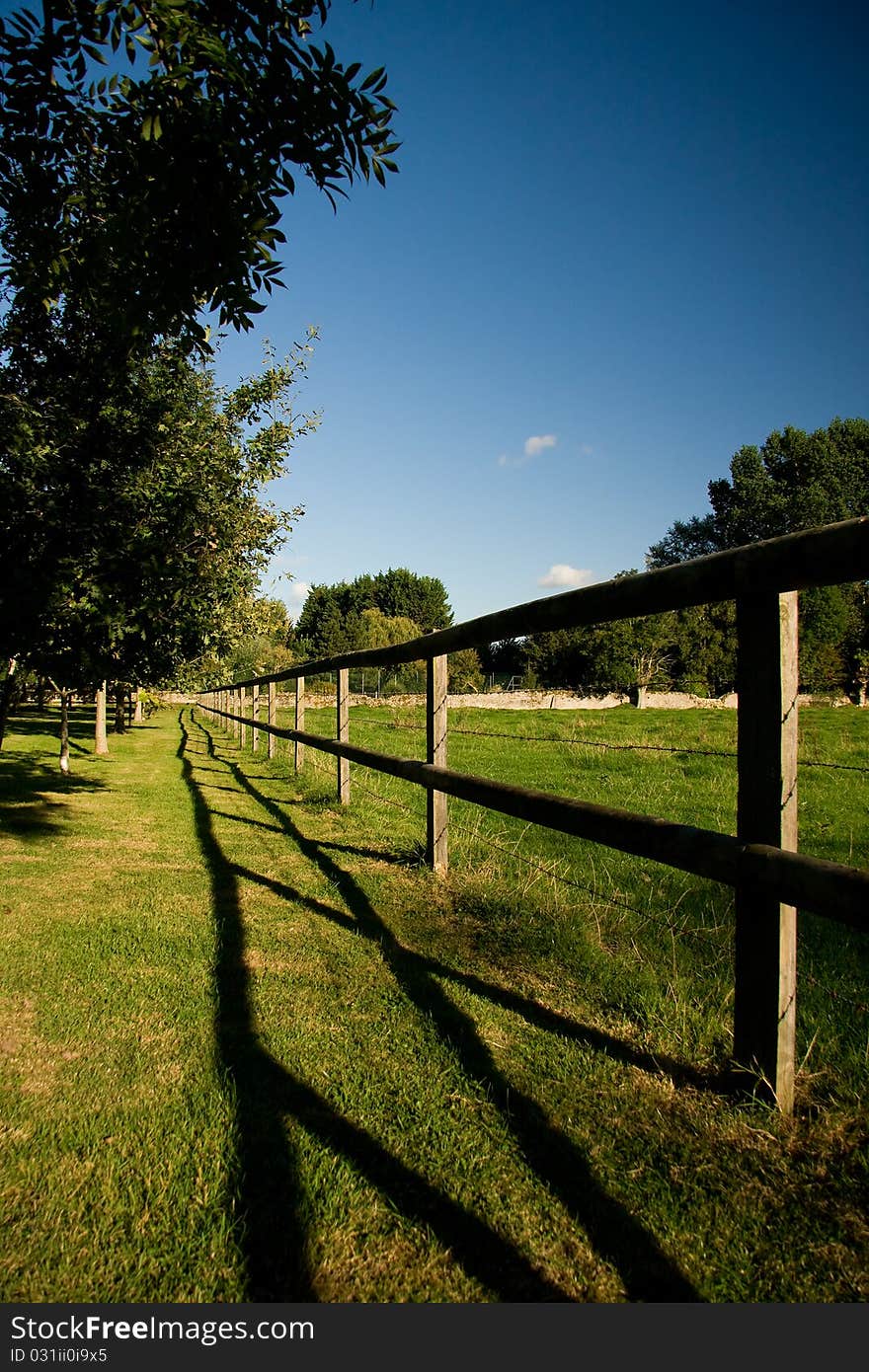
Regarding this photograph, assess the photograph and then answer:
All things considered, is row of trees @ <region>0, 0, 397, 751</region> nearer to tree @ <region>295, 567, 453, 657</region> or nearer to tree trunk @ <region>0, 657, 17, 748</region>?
tree trunk @ <region>0, 657, 17, 748</region>

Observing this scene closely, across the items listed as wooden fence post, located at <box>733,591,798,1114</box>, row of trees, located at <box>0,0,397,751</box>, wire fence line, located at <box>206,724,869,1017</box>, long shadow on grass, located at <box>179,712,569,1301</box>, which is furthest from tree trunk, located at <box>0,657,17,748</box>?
wooden fence post, located at <box>733,591,798,1114</box>

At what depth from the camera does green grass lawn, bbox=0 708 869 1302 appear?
1379 mm

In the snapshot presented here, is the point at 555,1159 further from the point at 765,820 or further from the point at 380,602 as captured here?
the point at 380,602

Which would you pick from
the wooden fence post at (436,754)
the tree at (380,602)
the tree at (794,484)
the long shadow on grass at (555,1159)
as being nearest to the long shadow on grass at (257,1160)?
the long shadow on grass at (555,1159)

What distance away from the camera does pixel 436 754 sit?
13.7 feet

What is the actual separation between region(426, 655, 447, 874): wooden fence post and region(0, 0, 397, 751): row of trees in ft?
6.13

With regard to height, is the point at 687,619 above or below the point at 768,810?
above

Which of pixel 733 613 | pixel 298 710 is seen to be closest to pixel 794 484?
pixel 733 613

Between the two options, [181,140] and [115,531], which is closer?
[181,140]

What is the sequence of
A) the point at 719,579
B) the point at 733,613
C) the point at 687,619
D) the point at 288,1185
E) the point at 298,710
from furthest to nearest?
the point at 733,613 → the point at 687,619 → the point at 298,710 → the point at 719,579 → the point at 288,1185

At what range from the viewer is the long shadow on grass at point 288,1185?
1.34 meters

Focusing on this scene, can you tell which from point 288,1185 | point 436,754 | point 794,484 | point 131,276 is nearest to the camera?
point 288,1185

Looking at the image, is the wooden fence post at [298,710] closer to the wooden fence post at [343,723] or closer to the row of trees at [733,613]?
the wooden fence post at [343,723]

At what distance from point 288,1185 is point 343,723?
4839 mm
